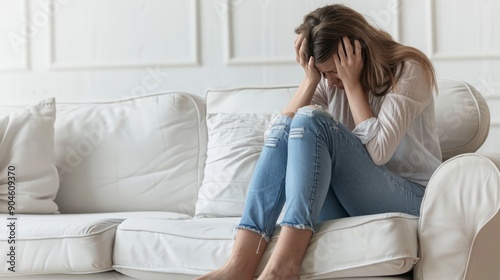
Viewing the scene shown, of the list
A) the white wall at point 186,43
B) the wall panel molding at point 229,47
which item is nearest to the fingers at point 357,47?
the white wall at point 186,43

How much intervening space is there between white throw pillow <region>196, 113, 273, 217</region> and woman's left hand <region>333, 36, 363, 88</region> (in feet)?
1.71

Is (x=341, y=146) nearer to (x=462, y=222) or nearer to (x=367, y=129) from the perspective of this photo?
(x=367, y=129)

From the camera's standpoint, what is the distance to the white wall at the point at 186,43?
288cm

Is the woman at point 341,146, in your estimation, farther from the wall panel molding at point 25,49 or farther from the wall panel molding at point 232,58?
the wall panel molding at point 25,49

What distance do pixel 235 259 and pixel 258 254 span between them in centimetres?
6

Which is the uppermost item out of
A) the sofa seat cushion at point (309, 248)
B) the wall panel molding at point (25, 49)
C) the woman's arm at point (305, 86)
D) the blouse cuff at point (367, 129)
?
the wall panel molding at point (25, 49)

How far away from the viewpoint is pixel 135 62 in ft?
10.4

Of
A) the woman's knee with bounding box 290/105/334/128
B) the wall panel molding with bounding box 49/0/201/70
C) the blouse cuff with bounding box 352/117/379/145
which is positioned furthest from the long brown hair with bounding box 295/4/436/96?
the wall panel molding with bounding box 49/0/201/70

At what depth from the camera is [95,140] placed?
273cm

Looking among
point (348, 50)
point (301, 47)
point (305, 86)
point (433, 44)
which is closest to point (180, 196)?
point (305, 86)

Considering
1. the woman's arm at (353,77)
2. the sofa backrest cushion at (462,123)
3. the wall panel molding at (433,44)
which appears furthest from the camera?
the wall panel molding at (433,44)

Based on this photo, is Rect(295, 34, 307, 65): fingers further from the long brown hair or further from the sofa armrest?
the sofa armrest

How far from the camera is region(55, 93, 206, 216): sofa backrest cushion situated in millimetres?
2658

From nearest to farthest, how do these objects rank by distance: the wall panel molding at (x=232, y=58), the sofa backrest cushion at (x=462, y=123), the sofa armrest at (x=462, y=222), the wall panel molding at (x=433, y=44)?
the sofa armrest at (x=462, y=222) → the sofa backrest cushion at (x=462, y=123) → the wall panel molding at (x=433, y=44) → the wall panel molding at (x=232, y=58)
